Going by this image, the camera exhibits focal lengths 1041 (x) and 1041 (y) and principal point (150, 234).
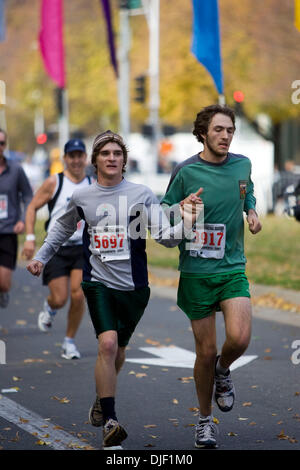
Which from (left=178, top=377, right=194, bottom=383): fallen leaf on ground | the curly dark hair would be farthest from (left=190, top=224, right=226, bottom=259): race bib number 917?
(left=178, top=377, right=194, bottom=383): fallen leaf on ground

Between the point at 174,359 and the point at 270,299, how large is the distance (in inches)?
171

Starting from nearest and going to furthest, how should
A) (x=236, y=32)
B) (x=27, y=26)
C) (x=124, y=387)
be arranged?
1. (x=124, y=387)
2. (x=236, y=32)
3. (x=27, y=26)

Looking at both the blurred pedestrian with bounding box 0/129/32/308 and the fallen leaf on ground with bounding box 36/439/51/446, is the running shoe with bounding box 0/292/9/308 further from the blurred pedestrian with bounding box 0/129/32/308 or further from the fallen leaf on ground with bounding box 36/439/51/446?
the fallen leaf on ground with bounding box 36/439/51/446

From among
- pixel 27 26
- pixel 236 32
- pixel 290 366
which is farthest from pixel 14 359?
pixel 27 26

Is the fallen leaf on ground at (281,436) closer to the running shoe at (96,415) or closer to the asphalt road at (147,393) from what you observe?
the asphalt road at (147,393)

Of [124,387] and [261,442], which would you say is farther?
[124,387]

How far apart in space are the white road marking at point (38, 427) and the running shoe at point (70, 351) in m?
1.88

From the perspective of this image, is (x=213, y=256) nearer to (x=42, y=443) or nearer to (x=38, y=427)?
(x=42, y=443)

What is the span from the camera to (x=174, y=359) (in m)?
9.43

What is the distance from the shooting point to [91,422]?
6.18 m

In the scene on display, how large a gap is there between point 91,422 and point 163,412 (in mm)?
1026

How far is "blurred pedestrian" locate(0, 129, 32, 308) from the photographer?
10.6m

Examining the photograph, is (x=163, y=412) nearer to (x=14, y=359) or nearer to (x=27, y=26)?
(x=14, y=359)

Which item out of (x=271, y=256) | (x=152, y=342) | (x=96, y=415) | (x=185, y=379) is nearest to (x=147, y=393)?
(x=185, y=379)
